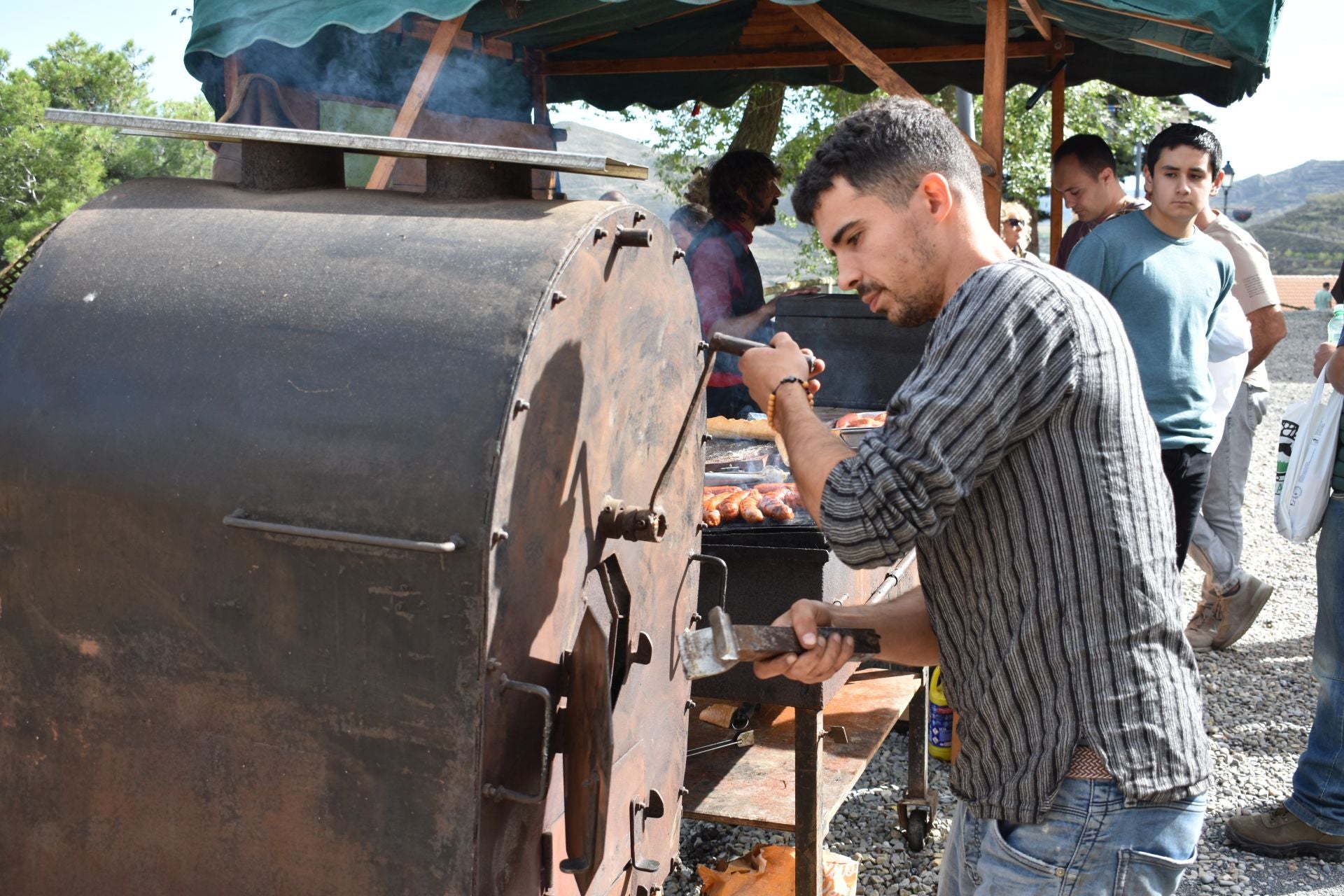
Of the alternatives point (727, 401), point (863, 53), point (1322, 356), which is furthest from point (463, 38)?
point (1322, 356)

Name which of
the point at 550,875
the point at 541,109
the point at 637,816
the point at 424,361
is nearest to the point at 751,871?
the point at 637,816

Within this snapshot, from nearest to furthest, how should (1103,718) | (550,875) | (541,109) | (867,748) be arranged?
(1103,718) → (550,875) → (867,748) → (541,109)

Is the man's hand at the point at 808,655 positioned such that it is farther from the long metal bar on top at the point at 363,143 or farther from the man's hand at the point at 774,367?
the long metal bar on top at the point at 363,143

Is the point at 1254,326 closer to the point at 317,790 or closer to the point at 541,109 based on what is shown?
the point at 541,109

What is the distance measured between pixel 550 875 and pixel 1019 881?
84 centimetres

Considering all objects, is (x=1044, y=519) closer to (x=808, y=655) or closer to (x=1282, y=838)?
(x=808, y=655)

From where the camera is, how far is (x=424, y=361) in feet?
5.72

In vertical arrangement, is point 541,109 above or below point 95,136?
below

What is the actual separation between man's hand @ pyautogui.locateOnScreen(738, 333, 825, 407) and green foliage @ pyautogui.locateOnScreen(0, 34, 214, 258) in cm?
1584

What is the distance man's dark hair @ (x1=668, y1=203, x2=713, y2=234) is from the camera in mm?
5859

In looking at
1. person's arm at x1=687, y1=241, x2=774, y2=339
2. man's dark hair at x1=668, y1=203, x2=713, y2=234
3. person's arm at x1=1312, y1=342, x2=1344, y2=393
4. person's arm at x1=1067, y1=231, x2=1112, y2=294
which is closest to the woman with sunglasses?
man's dark hair at x1=668, y1=203, x2=713, y2=234

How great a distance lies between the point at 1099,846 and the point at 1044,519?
0.53 meters

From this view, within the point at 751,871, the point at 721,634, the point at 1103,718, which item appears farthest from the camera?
the point at 751,871

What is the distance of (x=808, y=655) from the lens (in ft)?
6.46
